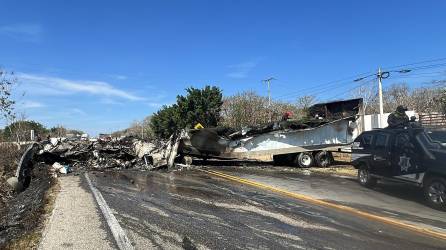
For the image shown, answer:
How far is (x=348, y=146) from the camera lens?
21719 mm

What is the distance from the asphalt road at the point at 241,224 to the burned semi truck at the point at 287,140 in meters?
8.71

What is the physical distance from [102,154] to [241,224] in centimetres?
1802

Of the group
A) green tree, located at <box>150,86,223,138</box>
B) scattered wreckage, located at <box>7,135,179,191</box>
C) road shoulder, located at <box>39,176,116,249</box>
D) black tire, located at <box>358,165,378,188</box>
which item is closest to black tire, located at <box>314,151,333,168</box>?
scattered wreckage, located at <box>7,135,179,191</box>

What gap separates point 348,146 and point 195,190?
1006cm

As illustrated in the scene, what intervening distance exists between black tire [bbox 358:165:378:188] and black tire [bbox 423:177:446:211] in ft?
9.09

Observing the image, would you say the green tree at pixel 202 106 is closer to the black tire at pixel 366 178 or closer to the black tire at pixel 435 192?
the black tire at pixel 366 178

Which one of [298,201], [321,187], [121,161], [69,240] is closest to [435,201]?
[298,201]

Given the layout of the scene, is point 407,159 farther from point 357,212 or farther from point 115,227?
point 115,227

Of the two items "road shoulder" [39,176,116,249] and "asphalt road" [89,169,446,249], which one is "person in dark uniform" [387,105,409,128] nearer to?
"asphalt road" [89,169,446,249]

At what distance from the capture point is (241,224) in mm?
8859

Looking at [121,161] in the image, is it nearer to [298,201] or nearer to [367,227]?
[298,201]

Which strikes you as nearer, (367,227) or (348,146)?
(367,227)

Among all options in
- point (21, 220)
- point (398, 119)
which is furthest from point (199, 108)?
point (21, 220)

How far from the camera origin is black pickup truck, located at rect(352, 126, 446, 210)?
10723 mm
